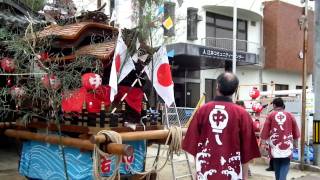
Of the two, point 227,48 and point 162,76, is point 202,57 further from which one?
point 162,76

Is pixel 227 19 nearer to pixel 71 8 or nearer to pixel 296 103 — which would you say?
pixel 296 103

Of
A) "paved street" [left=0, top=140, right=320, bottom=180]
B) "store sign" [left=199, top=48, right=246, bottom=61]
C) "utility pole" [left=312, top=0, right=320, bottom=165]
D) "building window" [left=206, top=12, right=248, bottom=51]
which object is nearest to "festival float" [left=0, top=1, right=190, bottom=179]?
"paved street" [left=0, top=140, right=320, bottom=180]

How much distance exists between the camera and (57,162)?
7.14 m

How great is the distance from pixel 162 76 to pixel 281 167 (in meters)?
2.94

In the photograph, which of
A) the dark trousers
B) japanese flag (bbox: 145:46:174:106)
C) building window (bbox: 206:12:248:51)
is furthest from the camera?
building window (bbox: 206:12:248:51)

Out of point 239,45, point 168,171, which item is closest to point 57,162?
point 168,171

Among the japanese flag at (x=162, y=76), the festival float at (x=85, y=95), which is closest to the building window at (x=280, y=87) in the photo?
the festival float at (x=85, y=95)

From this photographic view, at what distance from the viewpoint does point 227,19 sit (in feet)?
93.7

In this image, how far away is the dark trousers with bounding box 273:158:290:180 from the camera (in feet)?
26.2

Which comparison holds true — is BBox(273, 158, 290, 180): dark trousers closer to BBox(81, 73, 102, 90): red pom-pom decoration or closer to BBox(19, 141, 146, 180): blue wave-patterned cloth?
BBox(19, 141, 146, 180): blue wave-patterned cloth

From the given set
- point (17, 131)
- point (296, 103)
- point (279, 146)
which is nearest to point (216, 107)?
point (279, 146)

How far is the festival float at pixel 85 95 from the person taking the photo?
617 cm

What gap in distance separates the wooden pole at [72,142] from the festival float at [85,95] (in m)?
0.01

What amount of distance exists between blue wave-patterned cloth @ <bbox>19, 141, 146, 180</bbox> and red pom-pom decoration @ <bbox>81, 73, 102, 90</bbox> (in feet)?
3.56
